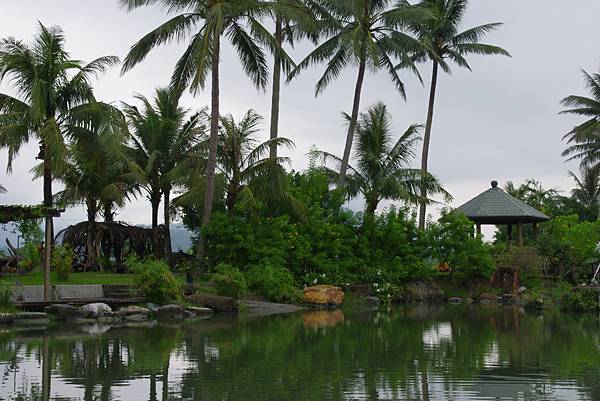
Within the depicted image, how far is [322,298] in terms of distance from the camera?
1202 inches

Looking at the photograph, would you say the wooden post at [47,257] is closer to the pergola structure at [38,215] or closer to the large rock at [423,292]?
the pergola structure at [38,215]

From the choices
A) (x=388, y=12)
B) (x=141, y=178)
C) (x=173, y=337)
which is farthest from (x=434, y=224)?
(x=173, y=337)

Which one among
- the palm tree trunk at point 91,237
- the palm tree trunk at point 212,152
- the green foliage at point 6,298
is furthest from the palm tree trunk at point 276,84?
the green foliage at point 6,298

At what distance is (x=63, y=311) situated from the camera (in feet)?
71.6

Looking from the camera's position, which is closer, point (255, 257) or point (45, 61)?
point (45, 61)

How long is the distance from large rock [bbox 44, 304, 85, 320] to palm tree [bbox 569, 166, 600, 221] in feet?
118

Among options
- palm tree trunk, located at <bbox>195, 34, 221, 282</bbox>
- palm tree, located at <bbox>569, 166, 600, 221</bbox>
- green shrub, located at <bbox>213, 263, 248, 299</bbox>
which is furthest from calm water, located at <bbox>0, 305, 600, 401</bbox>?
palm tree, located at <bbox>569, 166, 600, 221</bbox>

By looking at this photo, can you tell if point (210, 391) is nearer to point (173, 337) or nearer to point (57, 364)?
point (57, 364)

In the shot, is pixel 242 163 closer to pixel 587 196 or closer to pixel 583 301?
pixel 583 301

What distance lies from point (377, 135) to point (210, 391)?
28067mm

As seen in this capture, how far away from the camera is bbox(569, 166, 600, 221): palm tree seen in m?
53.1

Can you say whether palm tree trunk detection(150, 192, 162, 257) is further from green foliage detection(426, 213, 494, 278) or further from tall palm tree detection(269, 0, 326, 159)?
green foliage detection(426, 213, 494, 278)

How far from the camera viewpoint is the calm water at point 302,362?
10961mm

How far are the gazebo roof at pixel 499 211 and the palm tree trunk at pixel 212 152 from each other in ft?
47.7
